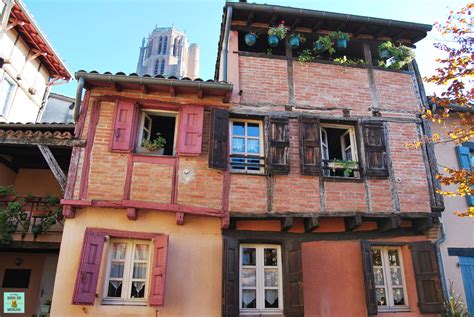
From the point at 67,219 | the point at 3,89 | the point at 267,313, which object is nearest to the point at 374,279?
the point at 267,313

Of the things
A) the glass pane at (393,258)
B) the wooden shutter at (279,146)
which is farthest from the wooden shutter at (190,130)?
the glass pane at (393,258)

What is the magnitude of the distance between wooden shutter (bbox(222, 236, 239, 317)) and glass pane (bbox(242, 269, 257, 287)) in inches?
15.4

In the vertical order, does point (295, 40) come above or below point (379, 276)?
above

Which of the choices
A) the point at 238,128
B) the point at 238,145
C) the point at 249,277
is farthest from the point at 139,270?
the point at 238,128

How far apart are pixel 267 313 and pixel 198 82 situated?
4.79m

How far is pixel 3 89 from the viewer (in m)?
11.8

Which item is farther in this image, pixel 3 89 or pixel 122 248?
pixel 3 89

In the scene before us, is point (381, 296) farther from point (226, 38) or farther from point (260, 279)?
point (226, 38)

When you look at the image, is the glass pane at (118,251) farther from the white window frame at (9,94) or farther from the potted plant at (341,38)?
the white window frame at (9,94)

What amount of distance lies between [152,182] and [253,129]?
2.55m

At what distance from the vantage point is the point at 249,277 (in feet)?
24.1

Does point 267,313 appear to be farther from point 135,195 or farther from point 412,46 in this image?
point 412,46

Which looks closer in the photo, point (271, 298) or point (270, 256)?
point (271, 298)

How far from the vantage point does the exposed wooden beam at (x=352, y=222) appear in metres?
7.37
